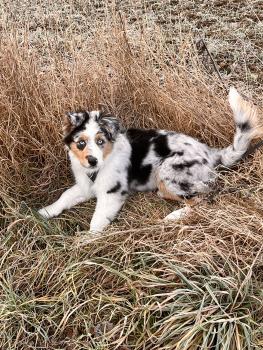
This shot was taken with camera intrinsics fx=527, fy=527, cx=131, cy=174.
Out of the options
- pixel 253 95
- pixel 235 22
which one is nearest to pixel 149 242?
pixel 253 95

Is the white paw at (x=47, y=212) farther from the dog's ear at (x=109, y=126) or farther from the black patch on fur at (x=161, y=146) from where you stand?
the black patch on fur at (x=161, y=146)

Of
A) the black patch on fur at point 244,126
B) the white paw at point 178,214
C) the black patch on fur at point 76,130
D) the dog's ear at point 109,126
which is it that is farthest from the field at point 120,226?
the dog's ear at point 109,126

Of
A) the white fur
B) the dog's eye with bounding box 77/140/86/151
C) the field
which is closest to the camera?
the field

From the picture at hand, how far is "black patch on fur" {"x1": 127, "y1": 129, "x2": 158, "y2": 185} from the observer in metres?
4.00

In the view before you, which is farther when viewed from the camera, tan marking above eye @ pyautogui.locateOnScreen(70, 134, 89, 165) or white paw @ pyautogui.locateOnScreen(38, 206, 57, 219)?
white paw @ pyautogui.locateOnScreen(38, 206, 57, 219)

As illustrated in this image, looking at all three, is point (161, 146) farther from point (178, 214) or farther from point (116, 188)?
point (178, 214)

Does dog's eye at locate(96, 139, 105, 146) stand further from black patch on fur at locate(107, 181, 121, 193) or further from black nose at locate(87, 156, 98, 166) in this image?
black patch on fur at locate(107, 181, 121, 193)

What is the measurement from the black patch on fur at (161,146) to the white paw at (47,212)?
0.91 m

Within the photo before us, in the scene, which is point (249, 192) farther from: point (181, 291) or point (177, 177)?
point (181, 291)

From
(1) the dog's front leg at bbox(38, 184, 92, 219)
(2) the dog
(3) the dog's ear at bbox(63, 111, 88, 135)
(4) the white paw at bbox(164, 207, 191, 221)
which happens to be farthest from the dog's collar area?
(4) the white paw at bbox(164, 207, 191, 221)

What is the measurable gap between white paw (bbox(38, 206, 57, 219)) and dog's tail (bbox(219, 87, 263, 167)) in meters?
1.36

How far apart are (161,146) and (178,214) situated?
593 millimetres

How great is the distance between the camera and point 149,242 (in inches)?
133

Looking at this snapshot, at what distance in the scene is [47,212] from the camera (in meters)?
3.90
